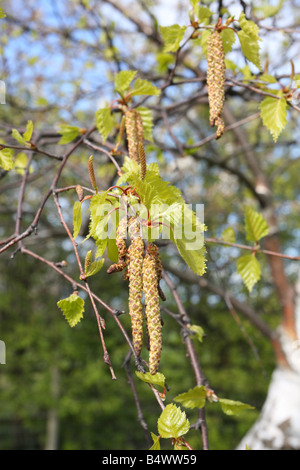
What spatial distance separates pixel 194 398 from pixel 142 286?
0.37m

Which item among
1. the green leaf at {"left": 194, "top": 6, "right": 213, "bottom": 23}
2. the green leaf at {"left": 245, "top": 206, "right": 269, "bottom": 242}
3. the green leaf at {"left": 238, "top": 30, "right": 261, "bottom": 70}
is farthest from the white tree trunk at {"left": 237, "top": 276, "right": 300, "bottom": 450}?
the green leaf at {"left": 194, "top": 6, "right": 213, "bottom": 23}

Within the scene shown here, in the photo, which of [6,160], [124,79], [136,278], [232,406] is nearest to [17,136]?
[6,160]

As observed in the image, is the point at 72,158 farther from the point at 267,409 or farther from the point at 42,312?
the point at 267,409

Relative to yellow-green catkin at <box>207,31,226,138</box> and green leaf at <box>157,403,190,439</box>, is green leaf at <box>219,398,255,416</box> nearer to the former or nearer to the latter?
green leaf at <box>157,403,190,439</box>

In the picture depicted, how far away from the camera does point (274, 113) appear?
963 millimetres

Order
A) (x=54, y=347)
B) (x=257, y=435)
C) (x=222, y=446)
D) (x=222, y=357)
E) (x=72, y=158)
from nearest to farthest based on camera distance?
(x=257, y=435) → (x=72, y=158) → (x=222, y=446) → (x=54, y=347) → (x=222, y=357)

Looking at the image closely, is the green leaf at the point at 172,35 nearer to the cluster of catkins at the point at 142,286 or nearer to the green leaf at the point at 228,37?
the green leaf at the point at 228,37

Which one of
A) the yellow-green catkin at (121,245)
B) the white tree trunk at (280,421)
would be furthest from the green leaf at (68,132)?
the white tree trunk at (280,421)

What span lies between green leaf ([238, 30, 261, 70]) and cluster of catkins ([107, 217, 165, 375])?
0.55 meters

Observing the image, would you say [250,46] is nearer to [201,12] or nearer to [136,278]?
[201,12]

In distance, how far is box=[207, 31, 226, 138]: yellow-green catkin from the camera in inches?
31.0

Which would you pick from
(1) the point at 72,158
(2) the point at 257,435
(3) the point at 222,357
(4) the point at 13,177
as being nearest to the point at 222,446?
(3) the point at 222,357
